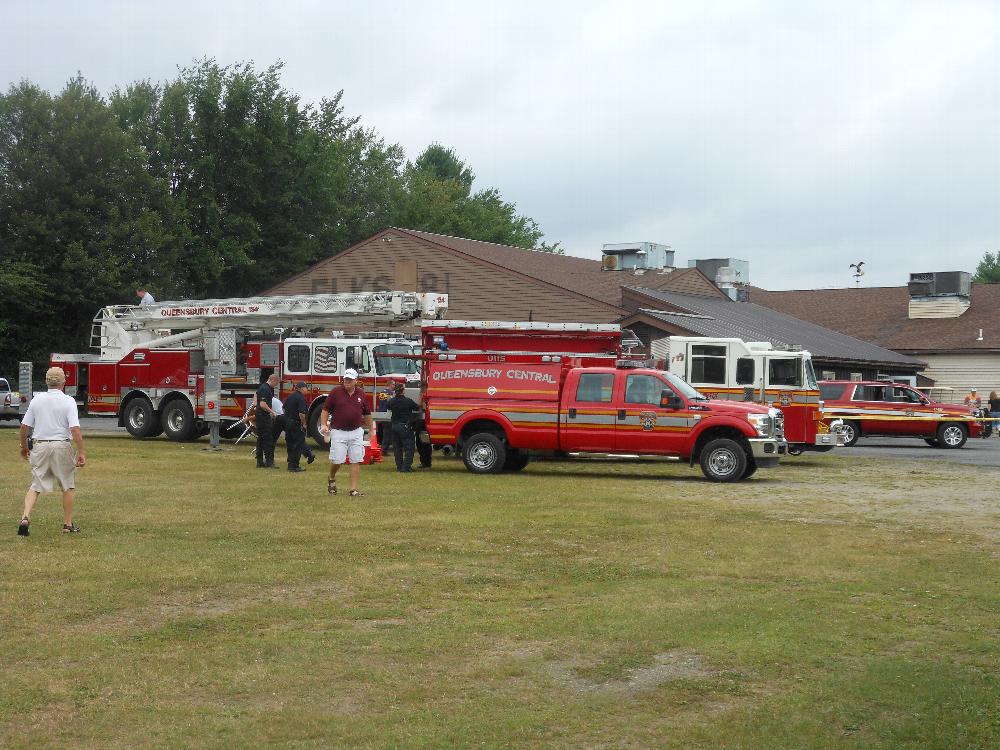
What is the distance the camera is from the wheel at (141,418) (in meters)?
32.1

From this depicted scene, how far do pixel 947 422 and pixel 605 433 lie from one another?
16.1m

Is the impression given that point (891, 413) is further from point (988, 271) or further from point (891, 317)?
point (988, 271)

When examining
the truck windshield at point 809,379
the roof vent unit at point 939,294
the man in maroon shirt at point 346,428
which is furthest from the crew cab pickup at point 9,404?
the roof vent unit at point 939,294

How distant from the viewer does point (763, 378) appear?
27.1 meters

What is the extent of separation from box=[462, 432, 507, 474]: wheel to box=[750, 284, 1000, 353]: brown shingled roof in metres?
37.5

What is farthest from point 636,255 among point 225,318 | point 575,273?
point 225,318

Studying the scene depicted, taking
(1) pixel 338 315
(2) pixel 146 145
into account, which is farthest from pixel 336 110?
(1) pixel 338 315

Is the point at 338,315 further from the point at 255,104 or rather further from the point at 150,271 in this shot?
the point at 255,104

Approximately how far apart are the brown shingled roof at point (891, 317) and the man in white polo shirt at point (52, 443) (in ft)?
157

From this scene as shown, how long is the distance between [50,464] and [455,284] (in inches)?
1243

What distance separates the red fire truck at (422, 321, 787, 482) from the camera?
21891 millimetres

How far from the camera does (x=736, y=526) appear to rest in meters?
15.0

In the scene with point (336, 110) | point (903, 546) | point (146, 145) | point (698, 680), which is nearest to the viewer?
point (698, 680)

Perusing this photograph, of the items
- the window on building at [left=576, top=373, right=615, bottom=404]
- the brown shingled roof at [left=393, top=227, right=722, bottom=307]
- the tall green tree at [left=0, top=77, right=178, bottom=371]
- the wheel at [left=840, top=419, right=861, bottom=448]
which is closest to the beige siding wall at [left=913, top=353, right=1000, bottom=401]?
the brown shingled roof at [left=393, top=227, right=722, bottom=307]
